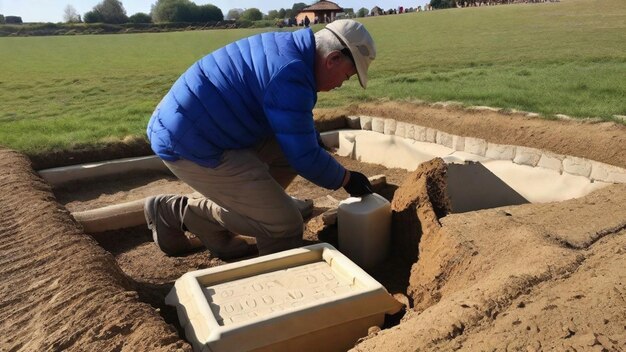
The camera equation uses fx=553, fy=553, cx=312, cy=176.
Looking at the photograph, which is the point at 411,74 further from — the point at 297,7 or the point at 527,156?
the point at 297,7

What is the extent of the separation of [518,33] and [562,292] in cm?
2150

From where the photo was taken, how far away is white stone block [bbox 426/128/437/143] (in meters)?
5.51

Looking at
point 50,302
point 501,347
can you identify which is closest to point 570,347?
point 501,347

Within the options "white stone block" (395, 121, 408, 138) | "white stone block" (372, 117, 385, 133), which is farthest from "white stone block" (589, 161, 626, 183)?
"white stone block" (372, 117, 385, 133)

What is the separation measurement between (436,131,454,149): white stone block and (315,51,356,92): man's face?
2.50 metres

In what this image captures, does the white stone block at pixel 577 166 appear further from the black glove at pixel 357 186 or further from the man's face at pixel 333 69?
the man's face at pixel 333 69

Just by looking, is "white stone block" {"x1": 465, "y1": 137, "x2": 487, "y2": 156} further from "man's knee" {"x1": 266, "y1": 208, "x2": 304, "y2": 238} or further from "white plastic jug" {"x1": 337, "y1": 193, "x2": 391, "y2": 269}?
"man's knee" {"x1": 266, "y1": 208, "x2": 304, "y2": 238}

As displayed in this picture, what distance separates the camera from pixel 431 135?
554 centimetres

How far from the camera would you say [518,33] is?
Answer: 21.5 metres

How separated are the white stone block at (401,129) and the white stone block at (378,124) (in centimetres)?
25

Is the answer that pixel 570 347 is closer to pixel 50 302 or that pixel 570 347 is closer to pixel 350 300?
pixel 350 300

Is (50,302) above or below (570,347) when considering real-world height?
below

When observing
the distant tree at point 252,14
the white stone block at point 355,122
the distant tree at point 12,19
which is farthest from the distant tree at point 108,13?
the white stone block at point 355,122

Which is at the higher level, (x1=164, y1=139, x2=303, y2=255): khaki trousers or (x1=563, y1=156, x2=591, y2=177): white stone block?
(x1=164, y1=139, x2=303, y2=255): khaki trousers
